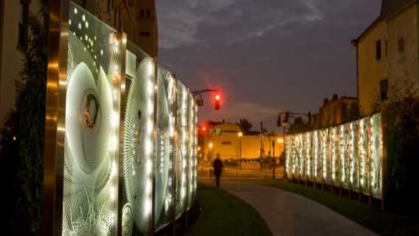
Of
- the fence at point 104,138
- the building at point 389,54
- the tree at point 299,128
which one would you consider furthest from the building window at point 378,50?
the fence at point 104,138

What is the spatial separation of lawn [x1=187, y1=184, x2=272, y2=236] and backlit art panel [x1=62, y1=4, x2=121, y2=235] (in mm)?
6309

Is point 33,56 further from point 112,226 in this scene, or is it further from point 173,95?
point 173,95

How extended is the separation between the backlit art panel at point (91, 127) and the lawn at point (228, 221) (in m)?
6.31

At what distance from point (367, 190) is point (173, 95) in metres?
11.3

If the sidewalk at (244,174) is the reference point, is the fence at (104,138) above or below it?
above

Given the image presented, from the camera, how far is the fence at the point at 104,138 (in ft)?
16.4

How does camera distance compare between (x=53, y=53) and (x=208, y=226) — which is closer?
(x=53, y=53)

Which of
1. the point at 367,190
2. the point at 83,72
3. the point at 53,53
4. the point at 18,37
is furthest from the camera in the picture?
the point at 367,190

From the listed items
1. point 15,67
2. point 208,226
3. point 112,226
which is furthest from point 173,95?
point 15,67

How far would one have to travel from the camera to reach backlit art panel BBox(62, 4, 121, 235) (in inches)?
212

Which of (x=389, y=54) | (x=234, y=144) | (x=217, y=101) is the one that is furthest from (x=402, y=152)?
(x=234, y=144)

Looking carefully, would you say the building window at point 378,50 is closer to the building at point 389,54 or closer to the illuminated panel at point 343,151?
the building at point 389,54

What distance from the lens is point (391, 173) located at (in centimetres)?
1761

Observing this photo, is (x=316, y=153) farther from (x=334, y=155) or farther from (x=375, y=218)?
(x=375, y=218)
